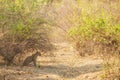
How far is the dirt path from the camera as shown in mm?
15418

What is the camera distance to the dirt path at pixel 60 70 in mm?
15418

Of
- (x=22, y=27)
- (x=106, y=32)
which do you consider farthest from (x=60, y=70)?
(x=106, y=32)

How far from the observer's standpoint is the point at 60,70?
17484 millimetres

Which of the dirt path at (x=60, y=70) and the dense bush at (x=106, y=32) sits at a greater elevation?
the dense bush at (x=106, y=32)

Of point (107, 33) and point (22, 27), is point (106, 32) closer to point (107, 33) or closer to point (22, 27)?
point (107, 33)

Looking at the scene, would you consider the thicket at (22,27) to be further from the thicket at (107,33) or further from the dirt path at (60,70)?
the thicket at (107,33)

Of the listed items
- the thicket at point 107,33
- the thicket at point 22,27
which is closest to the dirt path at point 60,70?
the thicket at point 22,27

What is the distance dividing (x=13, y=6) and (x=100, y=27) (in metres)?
4.86

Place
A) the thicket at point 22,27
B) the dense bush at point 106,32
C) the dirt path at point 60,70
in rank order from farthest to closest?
1. the thicket at point 22,27
2. the dirt path at point 60,70
3. the dense bush at point 106,32

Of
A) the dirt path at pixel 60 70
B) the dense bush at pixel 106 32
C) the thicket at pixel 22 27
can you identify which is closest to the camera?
the dense bush at pixel 106 32

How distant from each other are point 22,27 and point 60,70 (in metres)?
2.35

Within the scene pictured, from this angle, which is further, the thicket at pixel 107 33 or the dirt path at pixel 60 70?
the dirt path at pixel 60 70

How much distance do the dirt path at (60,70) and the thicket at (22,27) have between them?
839 millimetres

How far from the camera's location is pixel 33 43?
1812cm
